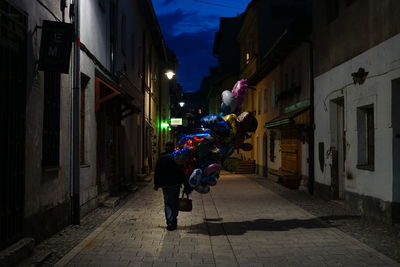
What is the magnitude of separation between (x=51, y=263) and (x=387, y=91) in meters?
7.23

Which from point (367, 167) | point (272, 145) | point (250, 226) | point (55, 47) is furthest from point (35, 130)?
point (272, 145)

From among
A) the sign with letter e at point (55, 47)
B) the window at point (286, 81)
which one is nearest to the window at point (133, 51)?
the window at point (286, 81)

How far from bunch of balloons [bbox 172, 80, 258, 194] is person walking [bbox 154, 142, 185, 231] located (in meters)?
0.22

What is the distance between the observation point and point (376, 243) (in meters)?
7.78

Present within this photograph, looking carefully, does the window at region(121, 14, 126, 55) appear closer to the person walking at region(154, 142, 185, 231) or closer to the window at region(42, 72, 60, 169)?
the window at region(42, 72, 60, 169)

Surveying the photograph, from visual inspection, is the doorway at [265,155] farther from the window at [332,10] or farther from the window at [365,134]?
the window at [365,134]

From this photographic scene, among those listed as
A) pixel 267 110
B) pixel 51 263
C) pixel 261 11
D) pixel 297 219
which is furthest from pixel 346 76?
pixel 261 11

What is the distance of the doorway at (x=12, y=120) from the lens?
6125 millimetres

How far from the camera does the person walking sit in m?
9.15

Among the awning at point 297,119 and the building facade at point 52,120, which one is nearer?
the building facade at point 52,120

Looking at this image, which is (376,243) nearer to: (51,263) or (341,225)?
(341,225)

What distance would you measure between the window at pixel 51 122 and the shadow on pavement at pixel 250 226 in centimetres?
296

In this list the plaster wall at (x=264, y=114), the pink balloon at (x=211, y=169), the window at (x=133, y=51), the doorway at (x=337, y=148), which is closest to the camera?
the pink balloon at (x=211, y=169)

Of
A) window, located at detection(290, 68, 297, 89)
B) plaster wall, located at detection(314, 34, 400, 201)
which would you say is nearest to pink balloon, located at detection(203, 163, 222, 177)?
plaster wall, located at detection(314, 34, 400, 201)
